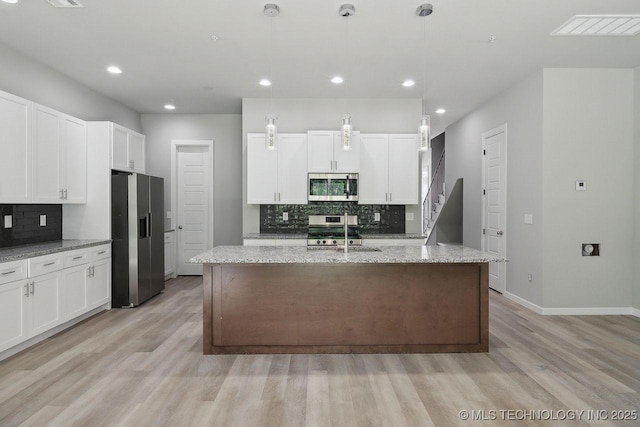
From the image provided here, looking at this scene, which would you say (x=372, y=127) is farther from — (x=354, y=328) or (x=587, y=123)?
(x=354, y=328)

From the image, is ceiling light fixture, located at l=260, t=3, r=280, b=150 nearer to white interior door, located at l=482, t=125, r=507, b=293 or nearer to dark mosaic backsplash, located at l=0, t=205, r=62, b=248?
dark mosaic backsplash, located at l=0, t=205, r=62, b=248

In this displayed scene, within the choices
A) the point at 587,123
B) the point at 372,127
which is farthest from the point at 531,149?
the point at 372,127

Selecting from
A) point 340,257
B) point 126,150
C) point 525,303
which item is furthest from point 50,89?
point 525,303

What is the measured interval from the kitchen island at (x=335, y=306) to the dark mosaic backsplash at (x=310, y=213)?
263cm

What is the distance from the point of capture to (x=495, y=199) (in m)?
5.72

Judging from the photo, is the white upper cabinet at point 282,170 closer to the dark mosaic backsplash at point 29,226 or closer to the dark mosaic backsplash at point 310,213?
the dark mosaic backsplash at point 310,213

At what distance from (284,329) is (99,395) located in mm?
1431

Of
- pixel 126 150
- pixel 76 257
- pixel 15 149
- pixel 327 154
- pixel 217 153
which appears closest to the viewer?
pixel 15 149

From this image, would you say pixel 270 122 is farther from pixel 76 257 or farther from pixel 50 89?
pixel 50 89

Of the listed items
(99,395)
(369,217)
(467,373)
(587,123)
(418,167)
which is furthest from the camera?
(369,217)

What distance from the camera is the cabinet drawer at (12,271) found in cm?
310

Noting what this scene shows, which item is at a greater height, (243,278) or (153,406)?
(243,278)

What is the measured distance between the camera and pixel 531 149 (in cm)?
478

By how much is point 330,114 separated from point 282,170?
47.1 inches
